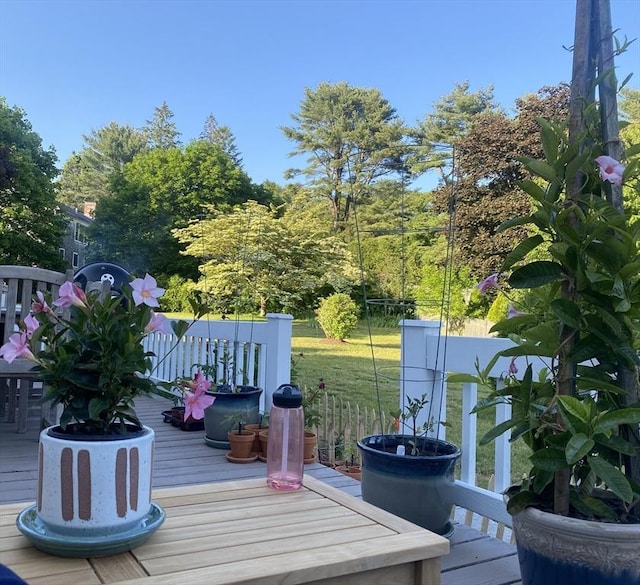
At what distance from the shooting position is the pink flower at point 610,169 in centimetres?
123

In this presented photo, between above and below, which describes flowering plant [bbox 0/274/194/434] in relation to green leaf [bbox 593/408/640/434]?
above

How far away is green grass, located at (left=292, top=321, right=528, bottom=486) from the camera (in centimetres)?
484

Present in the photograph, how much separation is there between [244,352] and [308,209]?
1052 centimetres

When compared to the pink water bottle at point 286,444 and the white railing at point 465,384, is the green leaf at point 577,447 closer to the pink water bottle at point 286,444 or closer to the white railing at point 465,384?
the pink water bottle at point 286,444

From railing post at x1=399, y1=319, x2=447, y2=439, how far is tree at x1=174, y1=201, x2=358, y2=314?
9.61 meters

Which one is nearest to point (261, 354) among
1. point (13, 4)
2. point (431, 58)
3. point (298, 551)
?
point (298, 551)

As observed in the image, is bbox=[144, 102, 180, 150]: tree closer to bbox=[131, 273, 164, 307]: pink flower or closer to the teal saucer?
bbox=[131, 273, 164, 307]: pink flower

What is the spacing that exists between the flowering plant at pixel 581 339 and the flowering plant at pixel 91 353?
0.85 m

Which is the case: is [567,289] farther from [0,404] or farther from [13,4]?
[13,4]

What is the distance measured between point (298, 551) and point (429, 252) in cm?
1021

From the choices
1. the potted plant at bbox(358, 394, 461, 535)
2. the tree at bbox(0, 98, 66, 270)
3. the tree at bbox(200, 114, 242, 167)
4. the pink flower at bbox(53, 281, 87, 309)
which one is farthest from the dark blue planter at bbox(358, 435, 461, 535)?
the tree at bbox(200, 114, 242, 167)

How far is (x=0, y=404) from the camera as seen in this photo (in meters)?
3.60

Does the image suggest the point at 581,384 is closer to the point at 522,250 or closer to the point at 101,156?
the point at 522,250

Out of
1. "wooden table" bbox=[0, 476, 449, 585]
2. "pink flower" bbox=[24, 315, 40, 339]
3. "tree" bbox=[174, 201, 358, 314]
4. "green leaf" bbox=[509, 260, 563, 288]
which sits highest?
"tree" bbox=[174, 201, 358, 314]
